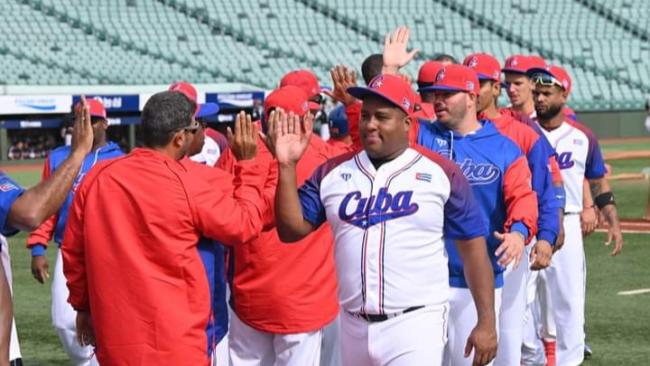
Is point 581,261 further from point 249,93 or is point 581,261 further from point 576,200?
point 249,93

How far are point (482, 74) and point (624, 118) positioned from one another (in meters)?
31.8

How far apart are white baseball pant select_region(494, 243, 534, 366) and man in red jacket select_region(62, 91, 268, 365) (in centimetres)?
239

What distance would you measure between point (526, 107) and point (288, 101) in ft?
9.86

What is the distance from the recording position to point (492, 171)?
7.13 m

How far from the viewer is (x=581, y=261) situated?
980 cm

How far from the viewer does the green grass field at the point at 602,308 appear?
10211mm

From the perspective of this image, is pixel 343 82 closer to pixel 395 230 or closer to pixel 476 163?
pixel 476 163

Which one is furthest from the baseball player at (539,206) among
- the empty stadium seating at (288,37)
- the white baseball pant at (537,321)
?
the empty stadium seating at (288,37)

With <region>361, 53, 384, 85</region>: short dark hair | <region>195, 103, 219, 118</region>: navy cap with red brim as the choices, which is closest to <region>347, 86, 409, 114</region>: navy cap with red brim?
<region>195, 103, 219, 118</region>: navy cap with red brim

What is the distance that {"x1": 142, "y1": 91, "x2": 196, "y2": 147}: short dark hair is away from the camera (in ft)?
18.4

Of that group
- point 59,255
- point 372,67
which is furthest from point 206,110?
point 59,255

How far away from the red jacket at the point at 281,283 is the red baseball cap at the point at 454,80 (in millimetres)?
962

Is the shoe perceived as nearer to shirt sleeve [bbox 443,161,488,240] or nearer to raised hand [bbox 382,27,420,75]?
raised hand [bbox 382,27,420,75]

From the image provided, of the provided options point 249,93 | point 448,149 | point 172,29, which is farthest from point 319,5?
point 448,149
